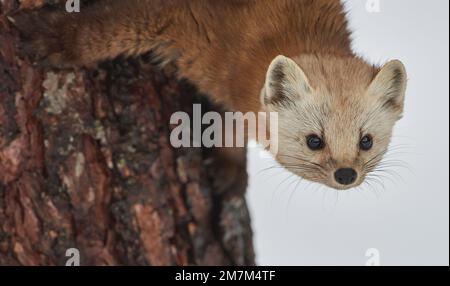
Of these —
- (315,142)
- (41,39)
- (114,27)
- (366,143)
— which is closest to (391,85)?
(366,143)

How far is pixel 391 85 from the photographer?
3.67 m

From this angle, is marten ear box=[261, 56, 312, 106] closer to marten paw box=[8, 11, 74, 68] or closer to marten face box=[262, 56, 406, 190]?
marten face box=[262, 56, 406, 190]

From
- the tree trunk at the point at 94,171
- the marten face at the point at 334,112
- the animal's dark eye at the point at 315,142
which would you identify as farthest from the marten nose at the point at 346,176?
the tree trunk at the point at 94,171

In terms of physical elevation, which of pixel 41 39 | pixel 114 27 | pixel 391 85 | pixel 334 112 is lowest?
pixel 334 112

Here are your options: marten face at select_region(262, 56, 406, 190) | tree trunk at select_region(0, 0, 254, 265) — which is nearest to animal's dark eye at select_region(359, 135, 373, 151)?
marten face at select_region(262, 56, 406, 190)

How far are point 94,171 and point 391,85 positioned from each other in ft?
5.36

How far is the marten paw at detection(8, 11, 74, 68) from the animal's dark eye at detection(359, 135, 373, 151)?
5.27 feet

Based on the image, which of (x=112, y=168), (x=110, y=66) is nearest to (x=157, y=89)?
(x=110, y=66)

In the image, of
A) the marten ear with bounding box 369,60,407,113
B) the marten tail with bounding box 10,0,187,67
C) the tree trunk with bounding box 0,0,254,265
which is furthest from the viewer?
the marten tail with bounding box 10,0,187,67

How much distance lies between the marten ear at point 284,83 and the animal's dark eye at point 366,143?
1.25 ft

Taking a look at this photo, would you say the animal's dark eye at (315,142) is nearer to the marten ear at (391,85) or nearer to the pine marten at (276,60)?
the pine marten at (276,60)

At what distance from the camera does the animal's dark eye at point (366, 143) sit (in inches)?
143

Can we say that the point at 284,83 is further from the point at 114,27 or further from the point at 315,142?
the point at 114,27

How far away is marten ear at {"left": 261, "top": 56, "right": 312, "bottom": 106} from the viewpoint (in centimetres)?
348
